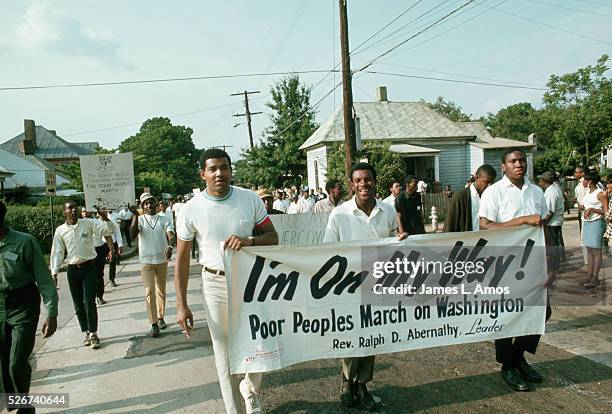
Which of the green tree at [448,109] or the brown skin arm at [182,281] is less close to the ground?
the green tree at [448,109]

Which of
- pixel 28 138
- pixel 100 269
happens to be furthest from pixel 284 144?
pixel 28 138

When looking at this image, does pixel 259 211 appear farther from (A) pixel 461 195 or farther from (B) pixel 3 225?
(A) pixel 461 195

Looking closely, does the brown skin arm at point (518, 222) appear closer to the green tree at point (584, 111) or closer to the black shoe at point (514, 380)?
the black shoe at point (514, 380)

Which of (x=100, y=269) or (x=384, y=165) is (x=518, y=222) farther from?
(x=384, y=165)

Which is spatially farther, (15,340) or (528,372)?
(528,372)

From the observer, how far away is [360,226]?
4.07 metres

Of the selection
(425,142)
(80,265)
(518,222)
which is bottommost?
(80,265)

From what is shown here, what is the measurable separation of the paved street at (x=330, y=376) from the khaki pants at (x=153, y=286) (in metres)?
0.36

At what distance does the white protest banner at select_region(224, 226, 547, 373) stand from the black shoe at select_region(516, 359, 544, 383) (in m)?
0.34

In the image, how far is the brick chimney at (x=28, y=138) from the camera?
68.8 meters

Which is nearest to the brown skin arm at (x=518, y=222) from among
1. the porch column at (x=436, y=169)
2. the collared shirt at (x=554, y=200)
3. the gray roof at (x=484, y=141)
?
the collared shirt at (x=554, y=200)

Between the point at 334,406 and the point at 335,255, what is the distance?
1298 mm

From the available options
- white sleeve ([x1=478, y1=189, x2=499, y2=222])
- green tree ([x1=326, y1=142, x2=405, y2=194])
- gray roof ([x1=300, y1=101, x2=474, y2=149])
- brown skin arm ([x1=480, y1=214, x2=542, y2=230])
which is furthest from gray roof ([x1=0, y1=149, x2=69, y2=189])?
brown skin arm ([x1=480, y1=214, x2=542, y2=230])

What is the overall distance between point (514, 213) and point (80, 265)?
547 centimetres
